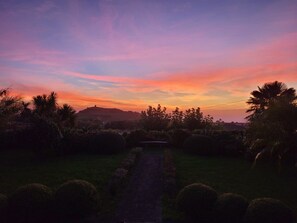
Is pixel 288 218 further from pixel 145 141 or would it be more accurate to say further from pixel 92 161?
pixel 145 141

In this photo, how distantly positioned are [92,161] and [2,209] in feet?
33.9

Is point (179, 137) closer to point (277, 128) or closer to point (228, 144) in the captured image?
point (228, 144)

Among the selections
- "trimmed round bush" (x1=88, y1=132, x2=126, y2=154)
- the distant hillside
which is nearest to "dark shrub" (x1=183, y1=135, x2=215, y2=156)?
"trimmed round bush" (x1=88, y1=132, x2=126, y2=154)

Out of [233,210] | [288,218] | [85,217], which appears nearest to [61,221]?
[85,217]

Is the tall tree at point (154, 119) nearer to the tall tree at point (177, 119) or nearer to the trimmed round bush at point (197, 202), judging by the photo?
the tall tree at point (177, 119)

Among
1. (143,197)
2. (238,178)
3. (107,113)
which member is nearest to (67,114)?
(238,178)

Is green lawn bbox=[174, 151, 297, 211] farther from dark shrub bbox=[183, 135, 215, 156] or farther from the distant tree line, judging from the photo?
the distant tree line

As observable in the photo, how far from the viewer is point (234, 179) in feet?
58.6

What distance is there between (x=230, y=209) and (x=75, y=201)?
5.24m

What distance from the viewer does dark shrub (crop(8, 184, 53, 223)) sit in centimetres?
1152

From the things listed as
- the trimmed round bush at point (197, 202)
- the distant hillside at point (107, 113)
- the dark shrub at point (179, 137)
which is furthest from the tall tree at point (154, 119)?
the distant hillside at point (107, 113)

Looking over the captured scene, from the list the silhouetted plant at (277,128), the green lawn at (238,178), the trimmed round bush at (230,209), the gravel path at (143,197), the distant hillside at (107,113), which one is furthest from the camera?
the distant hillside at (107,113)

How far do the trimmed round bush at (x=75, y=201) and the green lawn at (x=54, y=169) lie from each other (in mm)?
3412

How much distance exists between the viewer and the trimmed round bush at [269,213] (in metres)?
10.5
